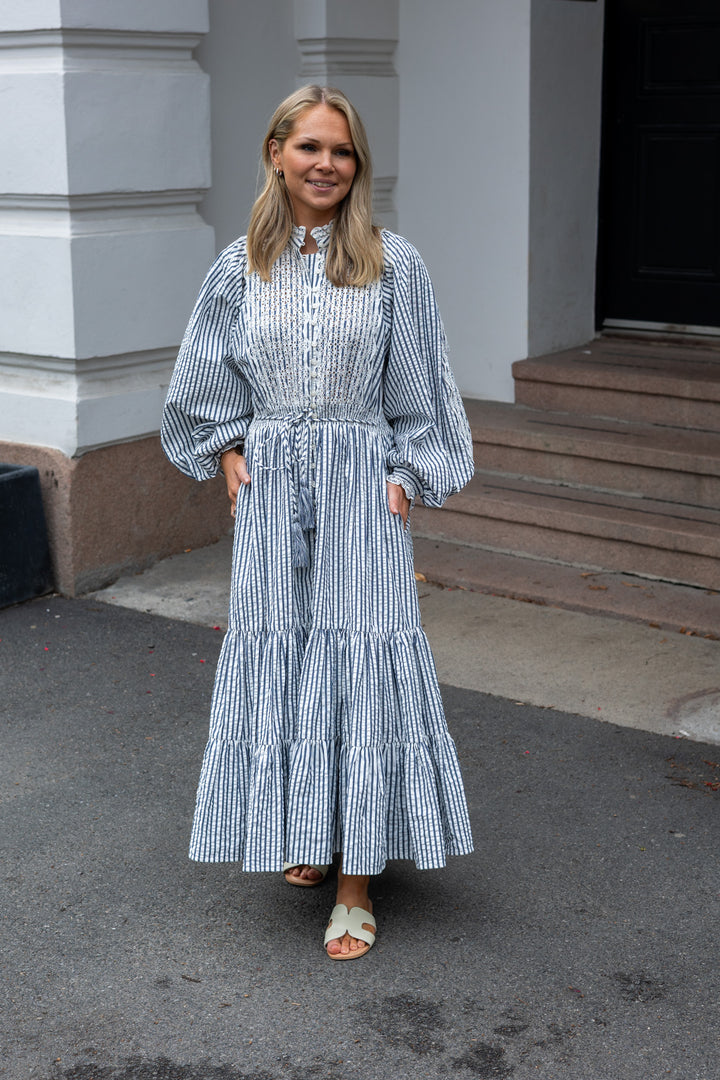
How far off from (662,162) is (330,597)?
4.73 m

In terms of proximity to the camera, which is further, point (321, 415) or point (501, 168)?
point (501, 168)

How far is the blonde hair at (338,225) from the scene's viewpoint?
320cm

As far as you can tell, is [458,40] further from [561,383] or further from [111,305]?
[111,305]

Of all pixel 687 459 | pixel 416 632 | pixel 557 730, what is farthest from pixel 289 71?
pixel 416 632

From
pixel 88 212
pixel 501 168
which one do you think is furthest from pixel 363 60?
pixel 88 212

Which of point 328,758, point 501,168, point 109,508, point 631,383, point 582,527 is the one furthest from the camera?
point 501,168

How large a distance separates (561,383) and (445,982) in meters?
4.14

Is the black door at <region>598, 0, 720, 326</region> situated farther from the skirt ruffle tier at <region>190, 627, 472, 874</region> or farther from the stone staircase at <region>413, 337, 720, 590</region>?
the skirt ruffle tier at <region>190, 627, 472, 874</region>

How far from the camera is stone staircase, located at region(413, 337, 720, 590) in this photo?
5957mm

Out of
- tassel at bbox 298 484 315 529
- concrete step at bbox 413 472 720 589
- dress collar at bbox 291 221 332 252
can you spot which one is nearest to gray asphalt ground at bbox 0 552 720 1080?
concrete step at bbox 413 472 720 589

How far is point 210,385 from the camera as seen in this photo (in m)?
3.42

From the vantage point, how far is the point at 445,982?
326 centimetres

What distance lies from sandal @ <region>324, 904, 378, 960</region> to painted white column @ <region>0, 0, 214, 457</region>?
3.10 metres

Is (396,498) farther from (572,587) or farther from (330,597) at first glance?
(572,587)
